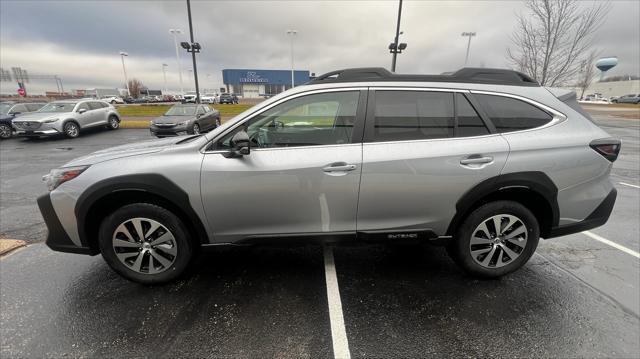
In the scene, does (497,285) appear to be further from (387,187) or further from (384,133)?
(384,133)

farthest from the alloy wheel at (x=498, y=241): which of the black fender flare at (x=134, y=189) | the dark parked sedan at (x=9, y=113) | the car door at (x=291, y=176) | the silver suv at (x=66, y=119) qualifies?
the dark parked sedan at (x=9, y=113)

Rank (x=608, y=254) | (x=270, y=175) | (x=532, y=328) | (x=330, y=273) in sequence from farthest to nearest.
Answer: (x=608, y=254), (x=330, y=273), (x=270, y=175), (x=532, y=328)

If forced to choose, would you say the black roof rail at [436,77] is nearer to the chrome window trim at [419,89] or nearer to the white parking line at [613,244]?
the chrome window trim at [419,89]

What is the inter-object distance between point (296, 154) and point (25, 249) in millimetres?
3621

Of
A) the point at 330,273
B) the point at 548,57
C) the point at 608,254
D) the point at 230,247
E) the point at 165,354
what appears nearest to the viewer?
the point at 165,354

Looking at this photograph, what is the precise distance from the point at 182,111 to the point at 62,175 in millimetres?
12876

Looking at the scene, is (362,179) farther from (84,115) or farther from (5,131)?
(5,131)

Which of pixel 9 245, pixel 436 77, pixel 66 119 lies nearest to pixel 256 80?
pixel 66 119

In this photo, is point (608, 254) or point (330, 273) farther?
point (608, 254)

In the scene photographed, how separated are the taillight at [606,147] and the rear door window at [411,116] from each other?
129 cm

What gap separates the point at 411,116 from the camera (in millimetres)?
2826

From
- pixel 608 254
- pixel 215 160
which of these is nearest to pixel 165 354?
pixel 215 160

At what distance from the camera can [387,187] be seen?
8.84 ft

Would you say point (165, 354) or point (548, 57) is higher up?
point (548, 57)
